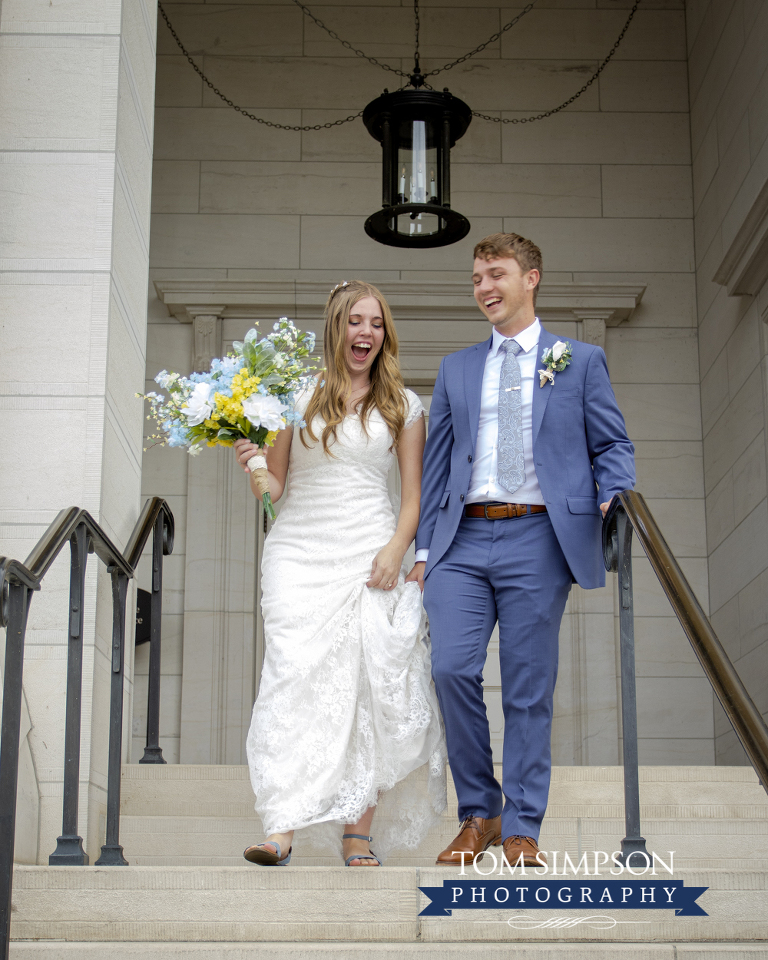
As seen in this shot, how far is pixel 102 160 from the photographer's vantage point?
4582 mm

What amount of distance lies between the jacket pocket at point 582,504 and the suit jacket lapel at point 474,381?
1.15 feet

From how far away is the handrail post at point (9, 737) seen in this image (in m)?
2.91

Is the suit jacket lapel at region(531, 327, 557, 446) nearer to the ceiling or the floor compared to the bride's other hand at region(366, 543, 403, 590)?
nearer to the ceiling

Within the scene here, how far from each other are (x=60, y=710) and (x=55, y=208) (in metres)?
1.77

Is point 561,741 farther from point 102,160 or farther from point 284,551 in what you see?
point 102,160

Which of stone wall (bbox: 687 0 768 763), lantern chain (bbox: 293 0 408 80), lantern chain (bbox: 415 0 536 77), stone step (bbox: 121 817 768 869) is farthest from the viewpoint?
lantern chain (bbox: 293 0 408 80)

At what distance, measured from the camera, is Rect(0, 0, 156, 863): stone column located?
4.14m

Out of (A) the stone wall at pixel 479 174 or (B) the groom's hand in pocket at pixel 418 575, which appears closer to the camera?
(B) the groom's hand in pocket at pixel 418 575

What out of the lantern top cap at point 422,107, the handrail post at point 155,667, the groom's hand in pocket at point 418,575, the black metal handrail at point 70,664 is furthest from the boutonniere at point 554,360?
the lantern top cap at point 422,107

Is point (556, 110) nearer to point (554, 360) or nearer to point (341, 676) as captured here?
point (554, 360)

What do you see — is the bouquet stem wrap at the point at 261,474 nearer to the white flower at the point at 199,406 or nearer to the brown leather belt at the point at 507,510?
the white flower at the point at 199,406

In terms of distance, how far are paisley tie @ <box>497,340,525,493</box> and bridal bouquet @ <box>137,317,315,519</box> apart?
0.63 meters

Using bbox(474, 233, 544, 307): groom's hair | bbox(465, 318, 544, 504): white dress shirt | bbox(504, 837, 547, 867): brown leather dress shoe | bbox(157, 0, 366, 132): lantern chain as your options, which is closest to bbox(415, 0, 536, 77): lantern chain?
bbox(157, 0, 366, 132): lantern chain

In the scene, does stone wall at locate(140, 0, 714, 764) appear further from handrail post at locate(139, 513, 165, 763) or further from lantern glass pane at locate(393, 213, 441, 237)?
handrail post at locate(139, 513, 165, 763)
